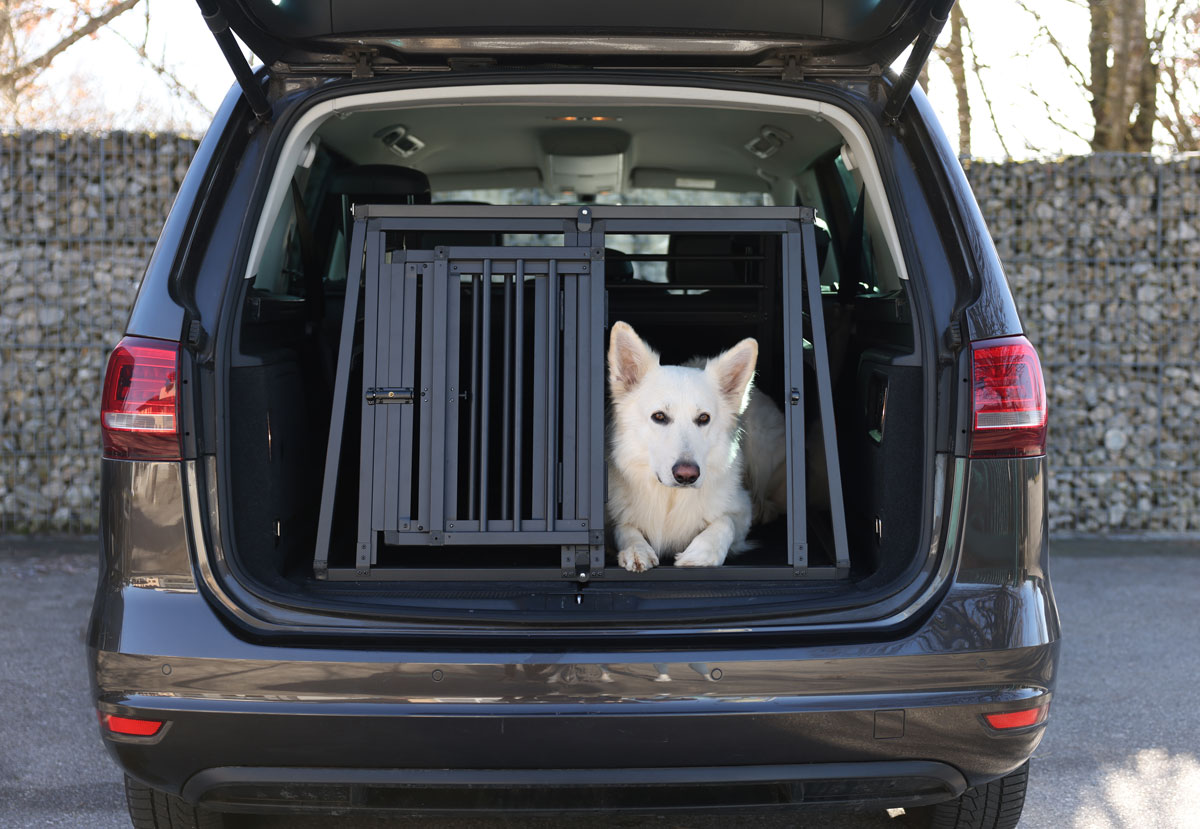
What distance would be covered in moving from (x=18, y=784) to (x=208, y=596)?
1.55m

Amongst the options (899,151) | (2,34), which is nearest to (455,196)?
(899,151)

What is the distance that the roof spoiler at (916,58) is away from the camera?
2262 mm

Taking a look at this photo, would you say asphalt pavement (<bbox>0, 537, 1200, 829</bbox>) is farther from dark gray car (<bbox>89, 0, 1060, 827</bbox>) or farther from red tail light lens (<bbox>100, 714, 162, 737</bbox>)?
red tail light lens (<bbox>100, 714, 162, 737</bbox>)

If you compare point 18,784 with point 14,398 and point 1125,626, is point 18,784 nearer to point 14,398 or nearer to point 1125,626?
point 14,398

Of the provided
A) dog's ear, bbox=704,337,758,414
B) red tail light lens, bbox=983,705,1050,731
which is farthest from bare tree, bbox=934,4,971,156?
red tail light lens, bbox=983,705,1050,731

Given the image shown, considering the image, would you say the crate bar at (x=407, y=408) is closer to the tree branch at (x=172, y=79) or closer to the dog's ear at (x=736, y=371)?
the dog's ear at (x=736, y=371)

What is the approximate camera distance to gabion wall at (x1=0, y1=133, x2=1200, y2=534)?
6.49 m

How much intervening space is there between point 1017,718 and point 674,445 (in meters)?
1.09

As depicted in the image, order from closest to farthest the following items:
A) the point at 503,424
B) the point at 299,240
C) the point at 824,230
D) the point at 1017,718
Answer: the point at 1017,718
the point at 503,424
the point at 299,240
the point at 824,230

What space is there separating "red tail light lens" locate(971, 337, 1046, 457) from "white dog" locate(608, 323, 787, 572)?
2.67 feet

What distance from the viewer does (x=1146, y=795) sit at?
10.0 feet

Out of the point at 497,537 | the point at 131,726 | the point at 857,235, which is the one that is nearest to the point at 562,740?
the point at 497,537

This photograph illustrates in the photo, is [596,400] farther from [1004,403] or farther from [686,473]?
[1004,403]

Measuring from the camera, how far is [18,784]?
10.1ft
